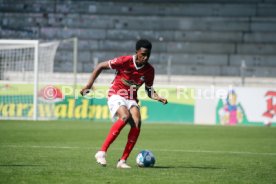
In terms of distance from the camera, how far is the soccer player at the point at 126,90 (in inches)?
451

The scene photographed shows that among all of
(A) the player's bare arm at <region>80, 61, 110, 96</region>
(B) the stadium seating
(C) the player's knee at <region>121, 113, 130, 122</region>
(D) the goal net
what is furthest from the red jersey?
(B) the stadium seating

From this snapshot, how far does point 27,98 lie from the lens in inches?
1112

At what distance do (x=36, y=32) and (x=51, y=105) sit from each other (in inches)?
384

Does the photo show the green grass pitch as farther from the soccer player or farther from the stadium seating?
the stadium seating

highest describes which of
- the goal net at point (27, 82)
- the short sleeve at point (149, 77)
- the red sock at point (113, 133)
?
the short sleeve at point (149, 77)

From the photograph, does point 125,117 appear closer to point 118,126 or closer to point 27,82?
point 118,126

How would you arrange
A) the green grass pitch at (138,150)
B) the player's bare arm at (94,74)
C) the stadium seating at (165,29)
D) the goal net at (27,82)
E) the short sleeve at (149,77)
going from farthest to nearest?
1. the stadium seating at (165,29)
2. the goal net at (27,82)
3. the short sleeve at (149,77)
4. the player's bare arm at (94,74)
5. the green grass pitch at (138,150)

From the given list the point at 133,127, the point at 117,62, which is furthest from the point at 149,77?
Result: the point at 133,127

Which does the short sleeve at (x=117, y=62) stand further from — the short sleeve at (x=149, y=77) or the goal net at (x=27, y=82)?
the goal net at (x=27, y=82)

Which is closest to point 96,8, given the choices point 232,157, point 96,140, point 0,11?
point 0,11

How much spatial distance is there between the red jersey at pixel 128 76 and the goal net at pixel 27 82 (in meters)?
16.0

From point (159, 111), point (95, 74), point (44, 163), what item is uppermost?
point (95, 74)

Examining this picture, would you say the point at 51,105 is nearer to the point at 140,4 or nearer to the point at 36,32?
the point at 36,32

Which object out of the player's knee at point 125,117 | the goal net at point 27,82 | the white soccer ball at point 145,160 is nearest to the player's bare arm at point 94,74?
the player's knee at point 125,117
